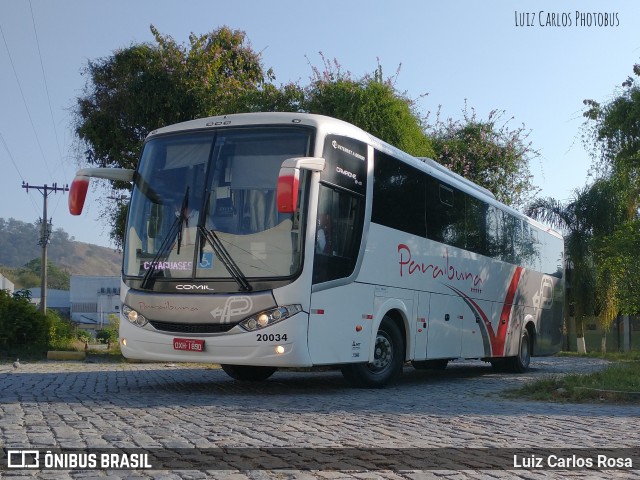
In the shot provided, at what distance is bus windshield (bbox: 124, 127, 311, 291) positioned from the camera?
1084 cm

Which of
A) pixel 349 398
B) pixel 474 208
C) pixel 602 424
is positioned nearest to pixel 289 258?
pixel 349 398

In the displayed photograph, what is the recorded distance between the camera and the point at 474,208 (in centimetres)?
1703

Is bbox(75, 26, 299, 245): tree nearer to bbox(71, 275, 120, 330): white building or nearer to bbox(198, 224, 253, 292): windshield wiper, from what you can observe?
bbox(198, 224, 253, 292): windshield wiper

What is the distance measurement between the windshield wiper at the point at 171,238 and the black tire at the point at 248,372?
9.86 ft

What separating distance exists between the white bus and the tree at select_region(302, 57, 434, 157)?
29.5 ft

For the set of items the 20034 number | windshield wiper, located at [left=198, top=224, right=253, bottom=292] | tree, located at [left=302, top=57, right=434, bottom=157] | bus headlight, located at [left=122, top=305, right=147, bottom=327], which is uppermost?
tree, located at [left=302, top=57, right=434, bottom=157]

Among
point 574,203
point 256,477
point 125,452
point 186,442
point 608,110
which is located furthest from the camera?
point 574,203

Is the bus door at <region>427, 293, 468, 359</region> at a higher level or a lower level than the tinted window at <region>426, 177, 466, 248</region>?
lower

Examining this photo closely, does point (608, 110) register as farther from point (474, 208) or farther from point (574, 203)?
point (574, 203)

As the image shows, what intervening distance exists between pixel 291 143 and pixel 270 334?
2.54 meters

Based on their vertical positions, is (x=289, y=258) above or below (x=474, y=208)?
below

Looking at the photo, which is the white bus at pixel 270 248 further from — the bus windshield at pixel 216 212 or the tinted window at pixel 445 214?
the tinted window at pixel 445 214

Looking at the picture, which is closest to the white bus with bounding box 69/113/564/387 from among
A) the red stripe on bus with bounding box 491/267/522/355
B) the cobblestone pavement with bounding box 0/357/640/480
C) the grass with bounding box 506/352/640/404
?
the cobblestone pavement with bounding box 0/357/640/480

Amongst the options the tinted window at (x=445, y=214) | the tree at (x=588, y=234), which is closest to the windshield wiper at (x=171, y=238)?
the tinted window at (x=445, y=214)
